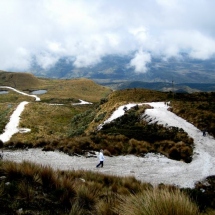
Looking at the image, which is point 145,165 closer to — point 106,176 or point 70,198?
point 106,176

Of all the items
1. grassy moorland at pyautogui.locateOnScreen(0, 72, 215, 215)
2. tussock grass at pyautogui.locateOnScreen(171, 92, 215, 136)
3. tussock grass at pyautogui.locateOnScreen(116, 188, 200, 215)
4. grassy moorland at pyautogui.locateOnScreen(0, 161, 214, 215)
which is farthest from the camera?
tussock grass at pyautogui.locateOnScreen(171, 92, 215, 136)

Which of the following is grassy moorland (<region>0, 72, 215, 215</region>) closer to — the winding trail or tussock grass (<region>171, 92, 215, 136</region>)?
tussock grass (<region>171, 92, 215, 136</region>)

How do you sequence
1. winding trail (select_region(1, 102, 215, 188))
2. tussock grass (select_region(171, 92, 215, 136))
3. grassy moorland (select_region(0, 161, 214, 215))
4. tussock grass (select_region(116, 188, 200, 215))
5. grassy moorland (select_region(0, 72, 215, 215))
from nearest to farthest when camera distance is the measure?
tussock grass (select_region(116, 188, 200, 215)) < grassy moorland (select_region(0, 161, 214, 215)) < grassy moorland (select_region(0, 72, 215, 215)) < winding trail (select_region(1, 102, 215, 188)) < tussock grass (select_region(171, 92, 215, 136))

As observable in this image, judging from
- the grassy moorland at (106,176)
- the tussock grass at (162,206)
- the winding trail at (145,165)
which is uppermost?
the tussock grass at (162,206)

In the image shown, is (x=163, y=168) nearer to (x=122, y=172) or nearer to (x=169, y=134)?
(x=122, y=172)

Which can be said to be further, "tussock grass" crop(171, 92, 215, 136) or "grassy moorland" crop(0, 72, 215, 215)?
"tussock grass" crop(171, 92, 215, 136)

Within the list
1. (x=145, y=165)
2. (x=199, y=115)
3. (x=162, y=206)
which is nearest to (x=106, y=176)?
(x=145, y=165)

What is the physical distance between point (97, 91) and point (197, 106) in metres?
138

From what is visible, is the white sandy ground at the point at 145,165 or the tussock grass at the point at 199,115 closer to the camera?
the white sandy ground at the point at 145,165

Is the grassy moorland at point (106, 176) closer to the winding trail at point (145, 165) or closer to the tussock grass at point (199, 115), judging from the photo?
the tussock grass at point (199, 115)

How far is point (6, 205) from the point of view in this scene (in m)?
7.72

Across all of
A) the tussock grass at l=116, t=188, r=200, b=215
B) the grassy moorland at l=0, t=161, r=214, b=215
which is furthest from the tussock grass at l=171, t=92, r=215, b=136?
the tussock grass at l=116, t=188, r=200, b=215

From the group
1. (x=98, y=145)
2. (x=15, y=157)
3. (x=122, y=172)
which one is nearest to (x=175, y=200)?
(x=122, y=172)

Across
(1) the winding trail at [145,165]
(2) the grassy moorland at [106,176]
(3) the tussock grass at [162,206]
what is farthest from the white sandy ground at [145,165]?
(3) the tussock grass at [162,206]
